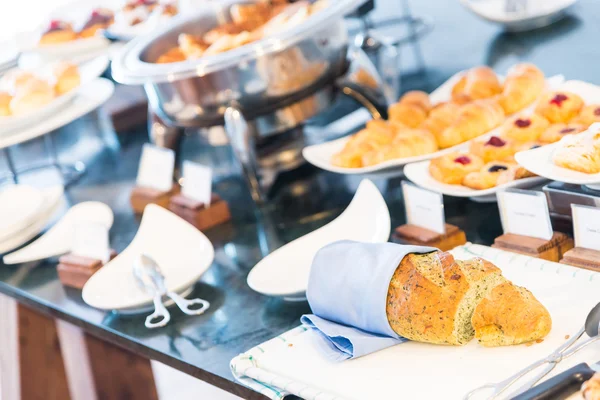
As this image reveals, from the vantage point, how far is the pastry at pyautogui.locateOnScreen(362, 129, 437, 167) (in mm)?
1520

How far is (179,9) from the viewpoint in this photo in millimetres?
2697

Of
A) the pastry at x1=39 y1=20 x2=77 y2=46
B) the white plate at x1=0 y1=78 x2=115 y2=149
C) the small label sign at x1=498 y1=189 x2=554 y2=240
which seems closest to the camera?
the small label sign at x1=498 y1=189 x2=554 y2=240

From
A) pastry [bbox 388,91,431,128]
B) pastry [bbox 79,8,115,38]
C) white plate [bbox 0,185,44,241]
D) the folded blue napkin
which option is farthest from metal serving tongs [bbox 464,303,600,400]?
pastry [bbox 79,8,115,38]

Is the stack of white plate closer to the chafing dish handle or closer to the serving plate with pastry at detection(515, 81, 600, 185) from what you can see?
the chafing dish handle

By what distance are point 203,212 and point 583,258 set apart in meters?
0.86

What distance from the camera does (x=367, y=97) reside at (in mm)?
1885

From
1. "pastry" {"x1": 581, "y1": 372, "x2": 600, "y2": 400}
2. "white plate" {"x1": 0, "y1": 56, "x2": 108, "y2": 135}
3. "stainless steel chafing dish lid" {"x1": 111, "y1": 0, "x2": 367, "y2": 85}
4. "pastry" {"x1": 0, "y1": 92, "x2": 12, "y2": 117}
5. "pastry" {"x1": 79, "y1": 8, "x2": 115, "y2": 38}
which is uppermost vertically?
"stainless steel chafing dish lid" {"x1": 111, "y1": 0, "x2": 367, "y2": 85}

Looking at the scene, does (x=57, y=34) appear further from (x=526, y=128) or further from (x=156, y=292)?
(x=526, y=128)

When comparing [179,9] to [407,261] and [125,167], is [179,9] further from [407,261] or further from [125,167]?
[407,261]

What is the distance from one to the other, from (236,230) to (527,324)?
884mm

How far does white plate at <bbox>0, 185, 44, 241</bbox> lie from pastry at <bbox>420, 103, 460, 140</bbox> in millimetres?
907

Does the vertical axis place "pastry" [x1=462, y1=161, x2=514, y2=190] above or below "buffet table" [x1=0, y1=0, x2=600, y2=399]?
above

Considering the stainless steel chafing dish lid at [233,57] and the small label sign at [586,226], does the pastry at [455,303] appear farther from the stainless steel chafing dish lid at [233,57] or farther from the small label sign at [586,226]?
the stainless steel chafing dish lid at [233,57]

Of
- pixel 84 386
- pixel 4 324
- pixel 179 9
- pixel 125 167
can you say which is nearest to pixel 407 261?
pixel 84 386
